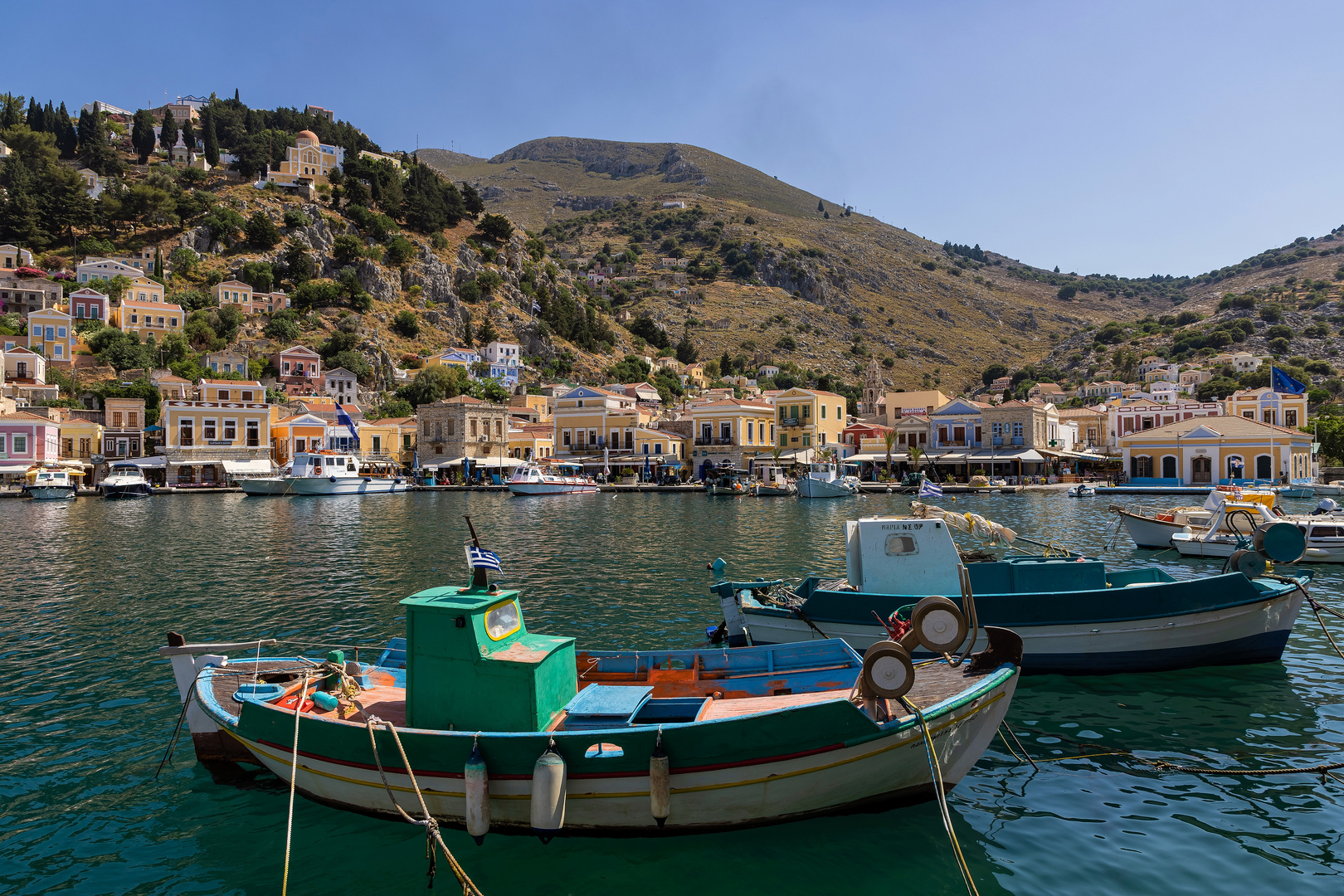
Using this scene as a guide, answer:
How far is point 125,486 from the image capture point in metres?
52.9

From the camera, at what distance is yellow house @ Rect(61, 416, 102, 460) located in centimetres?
6066

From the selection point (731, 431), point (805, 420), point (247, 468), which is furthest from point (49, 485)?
point (805, 420)

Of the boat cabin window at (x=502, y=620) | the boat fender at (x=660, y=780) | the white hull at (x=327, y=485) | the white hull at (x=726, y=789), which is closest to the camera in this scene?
the boat fender at (x=660, y=780)

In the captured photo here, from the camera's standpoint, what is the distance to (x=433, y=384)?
82.2 m

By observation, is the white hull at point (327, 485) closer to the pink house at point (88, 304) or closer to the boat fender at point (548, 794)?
the pink house at point (88, 304)

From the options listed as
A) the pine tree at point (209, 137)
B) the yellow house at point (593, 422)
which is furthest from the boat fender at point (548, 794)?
the pine tree at point (209, 137)

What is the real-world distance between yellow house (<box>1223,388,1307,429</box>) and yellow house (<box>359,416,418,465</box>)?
80.3 m

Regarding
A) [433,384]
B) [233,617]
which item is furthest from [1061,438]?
[233,617]

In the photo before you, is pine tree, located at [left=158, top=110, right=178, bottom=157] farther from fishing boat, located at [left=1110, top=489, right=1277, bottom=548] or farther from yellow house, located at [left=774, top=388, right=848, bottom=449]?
fishing boat, located at [left=1110, top=489, right=1277, bottom=548]

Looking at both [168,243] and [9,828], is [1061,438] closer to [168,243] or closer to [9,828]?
[9,828]

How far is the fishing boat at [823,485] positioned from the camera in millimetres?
53719

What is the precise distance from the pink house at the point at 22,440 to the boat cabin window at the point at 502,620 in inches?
2712

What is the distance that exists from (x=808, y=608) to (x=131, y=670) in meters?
11.3

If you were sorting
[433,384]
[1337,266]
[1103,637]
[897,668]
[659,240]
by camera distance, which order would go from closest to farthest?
[897,668]
[1103,637]
[433,384]
[1337,266]
[659,240]
